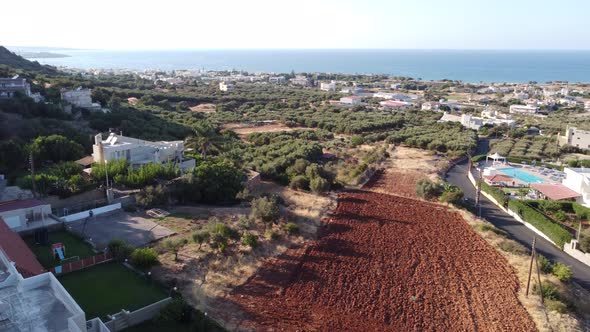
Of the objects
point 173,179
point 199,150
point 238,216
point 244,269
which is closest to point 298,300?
point 244,269

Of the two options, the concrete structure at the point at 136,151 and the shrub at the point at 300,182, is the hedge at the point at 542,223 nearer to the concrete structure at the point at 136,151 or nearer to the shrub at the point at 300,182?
A: the shrub at the point at 300,182

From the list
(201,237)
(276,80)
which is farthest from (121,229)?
(276,80)

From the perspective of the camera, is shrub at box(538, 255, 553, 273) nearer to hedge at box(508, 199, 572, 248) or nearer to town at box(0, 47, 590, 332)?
town at box(0, 47, 590, 332)

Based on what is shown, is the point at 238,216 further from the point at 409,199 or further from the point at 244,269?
the point at 409,199

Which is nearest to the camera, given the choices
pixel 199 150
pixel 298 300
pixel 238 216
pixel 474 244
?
pixel 298 300

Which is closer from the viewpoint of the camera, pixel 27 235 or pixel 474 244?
pixel 27 235

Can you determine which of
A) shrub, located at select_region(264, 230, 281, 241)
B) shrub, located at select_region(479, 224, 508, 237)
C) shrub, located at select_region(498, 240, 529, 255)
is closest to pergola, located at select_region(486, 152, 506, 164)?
shrub, located at select_region(479, 224, 508, 237)

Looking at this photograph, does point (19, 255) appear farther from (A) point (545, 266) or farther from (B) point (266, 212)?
(A) point (545, 266)

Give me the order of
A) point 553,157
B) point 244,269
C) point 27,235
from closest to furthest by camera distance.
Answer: point 244,269 < point 27,235 < point 553,157
